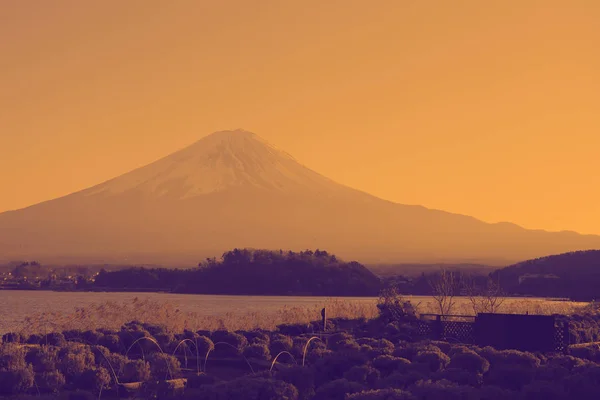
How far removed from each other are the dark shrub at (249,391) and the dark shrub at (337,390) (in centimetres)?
60

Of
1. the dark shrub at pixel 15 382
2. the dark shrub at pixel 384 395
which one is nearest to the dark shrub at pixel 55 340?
the dark shrub at pixel 15 382

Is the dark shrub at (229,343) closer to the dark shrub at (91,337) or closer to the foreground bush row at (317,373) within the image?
the foreground bush row at (317,373)

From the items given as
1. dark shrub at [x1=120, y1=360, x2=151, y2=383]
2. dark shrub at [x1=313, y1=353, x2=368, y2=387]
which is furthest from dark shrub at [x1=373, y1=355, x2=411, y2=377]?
dark shrub at [x1=120, y1=360, x2=151, y2=383]

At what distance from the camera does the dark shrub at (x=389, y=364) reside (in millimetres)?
25922

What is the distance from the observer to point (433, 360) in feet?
87.8

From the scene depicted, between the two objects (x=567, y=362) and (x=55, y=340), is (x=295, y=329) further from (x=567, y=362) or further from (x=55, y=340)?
(x=567, y=362)

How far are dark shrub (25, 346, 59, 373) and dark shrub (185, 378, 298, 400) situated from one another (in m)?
6.07

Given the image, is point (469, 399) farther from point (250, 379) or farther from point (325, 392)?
point (250, 379)

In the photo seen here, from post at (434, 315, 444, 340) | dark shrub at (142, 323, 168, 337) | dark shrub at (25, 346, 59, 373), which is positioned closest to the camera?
dark shrub at (25, 346, 59, 373)

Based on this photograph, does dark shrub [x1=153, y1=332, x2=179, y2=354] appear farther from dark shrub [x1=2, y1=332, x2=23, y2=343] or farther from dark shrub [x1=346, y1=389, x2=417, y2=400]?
dark shrub [x1=346, y1=389, x2=417, y2=400]

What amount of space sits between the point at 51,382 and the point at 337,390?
22.7ft

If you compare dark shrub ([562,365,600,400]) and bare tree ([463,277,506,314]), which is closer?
dark shrub ([562,365,600,400])

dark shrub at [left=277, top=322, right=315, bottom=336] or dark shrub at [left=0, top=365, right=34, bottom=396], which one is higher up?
dark shrub at [left=277, top=322, right=315, bottom=336]

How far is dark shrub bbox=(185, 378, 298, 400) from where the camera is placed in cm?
2109
